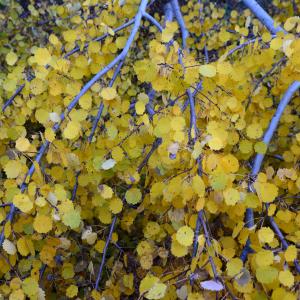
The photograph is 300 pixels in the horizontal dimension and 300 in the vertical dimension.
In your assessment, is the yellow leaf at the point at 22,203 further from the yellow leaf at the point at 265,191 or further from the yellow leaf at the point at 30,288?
the yellow leaf at the point at 265,191

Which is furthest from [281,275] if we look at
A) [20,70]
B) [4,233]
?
[20,70]

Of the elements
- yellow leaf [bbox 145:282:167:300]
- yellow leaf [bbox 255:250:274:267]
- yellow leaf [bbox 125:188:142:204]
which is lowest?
yellow leaf [bbox 255:250:274:267]

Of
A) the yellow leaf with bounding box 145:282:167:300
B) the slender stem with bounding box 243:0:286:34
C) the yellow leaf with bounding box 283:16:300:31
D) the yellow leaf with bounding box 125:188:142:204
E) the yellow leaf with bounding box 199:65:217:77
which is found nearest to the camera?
the yellow leaf with bounding box 145:282:167:300

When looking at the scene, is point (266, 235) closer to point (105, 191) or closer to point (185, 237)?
point (185, 237)

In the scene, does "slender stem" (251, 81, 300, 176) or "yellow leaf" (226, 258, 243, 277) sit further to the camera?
"slender stem" (251, 81, 300, 176)

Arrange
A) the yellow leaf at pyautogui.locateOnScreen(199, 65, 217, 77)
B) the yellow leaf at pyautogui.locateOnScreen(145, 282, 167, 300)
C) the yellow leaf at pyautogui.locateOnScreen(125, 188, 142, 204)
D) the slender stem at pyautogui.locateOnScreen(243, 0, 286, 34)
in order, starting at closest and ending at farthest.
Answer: the yellow leaf at pyautogui.locateOnScreen(145, 282, 167, 300) → the yellow leaf at pyautogui.locateOnScreen(199, 65, 217, 77) → the yellow leaf at pyautogui.locateOnScreen(125, 188, 142, 204) → the slender stem at pyautogui.locateOnScreen(243, 0, 286, 34)

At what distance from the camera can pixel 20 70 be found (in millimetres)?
1331

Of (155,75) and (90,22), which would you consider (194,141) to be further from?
(90,22)

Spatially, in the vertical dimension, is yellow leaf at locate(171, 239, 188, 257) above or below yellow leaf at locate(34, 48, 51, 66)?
below

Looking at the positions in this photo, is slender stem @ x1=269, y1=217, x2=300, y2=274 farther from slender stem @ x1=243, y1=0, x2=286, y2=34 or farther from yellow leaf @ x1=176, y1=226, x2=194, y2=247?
slender stem @ x1=243, y1=0, x2=286, y2=34

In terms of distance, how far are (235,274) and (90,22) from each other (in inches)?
44.1

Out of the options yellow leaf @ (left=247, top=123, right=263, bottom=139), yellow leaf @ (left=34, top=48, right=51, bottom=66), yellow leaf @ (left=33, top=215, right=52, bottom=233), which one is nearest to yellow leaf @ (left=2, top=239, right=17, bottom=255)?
yellow leaf @ (left=33, top=215, right=52, bottom=233)

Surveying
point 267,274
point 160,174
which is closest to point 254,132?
point 160,174

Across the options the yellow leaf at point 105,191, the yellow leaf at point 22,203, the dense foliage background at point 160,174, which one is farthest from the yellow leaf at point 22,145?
the yellow leaf at point 105,191
